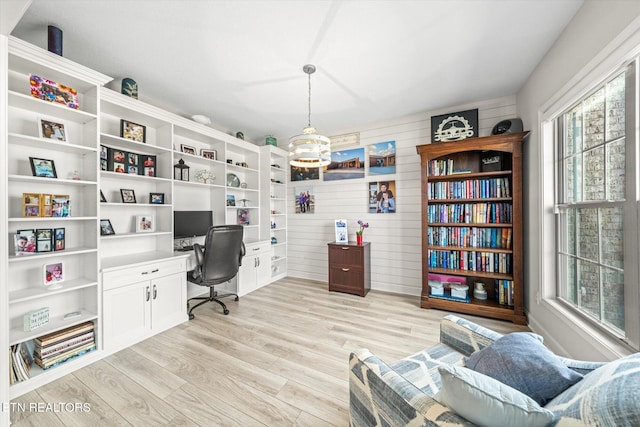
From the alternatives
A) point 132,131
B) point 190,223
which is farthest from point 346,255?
point 132,131

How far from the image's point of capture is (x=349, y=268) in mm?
3633

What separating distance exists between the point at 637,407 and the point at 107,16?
10.4 ft

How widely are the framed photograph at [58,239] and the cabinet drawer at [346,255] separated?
2.95 metres

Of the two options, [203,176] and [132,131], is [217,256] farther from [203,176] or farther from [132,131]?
[132,131]

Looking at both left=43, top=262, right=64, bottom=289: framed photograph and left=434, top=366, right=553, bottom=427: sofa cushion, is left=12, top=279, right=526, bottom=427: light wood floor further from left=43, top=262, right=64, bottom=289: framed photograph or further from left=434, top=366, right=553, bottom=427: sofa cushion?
left=434, top=366, right=553, bottom=427: sofa cushion

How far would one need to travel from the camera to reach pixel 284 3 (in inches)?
64.2

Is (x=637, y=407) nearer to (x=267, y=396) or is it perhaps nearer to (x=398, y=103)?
(x=267, y=396)

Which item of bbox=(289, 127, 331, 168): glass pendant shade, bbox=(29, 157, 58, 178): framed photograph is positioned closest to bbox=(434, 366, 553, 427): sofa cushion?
bbox=(289, 127, 331, 168): glass pendant shade

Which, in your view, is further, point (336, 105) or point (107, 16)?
point (336, 105)

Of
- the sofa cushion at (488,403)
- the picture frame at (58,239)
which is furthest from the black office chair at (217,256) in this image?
the sofa cushion at (488,403)

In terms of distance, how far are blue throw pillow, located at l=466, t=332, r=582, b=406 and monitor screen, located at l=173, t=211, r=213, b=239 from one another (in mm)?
3262

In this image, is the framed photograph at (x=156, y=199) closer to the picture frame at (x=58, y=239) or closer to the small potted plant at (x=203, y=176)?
the small potted plant at (x=203, y=176)

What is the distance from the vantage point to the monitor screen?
3057 millimetres

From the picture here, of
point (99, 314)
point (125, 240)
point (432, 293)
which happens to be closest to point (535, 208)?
point (432, 293)
